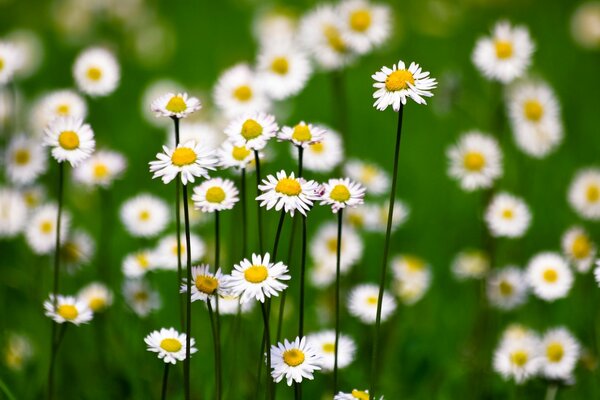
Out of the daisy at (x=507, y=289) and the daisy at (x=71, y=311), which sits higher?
the daisy at (x=507, y=289)

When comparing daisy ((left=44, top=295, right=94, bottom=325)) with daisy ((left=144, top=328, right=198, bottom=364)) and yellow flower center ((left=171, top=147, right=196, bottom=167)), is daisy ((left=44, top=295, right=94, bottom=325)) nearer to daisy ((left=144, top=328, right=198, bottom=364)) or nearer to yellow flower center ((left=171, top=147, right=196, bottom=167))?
daisy ((left=144, top=328, right=198, bottom=364))

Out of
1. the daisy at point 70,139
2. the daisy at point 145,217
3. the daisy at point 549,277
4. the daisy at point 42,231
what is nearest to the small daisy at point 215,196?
the daisy at point 70,139

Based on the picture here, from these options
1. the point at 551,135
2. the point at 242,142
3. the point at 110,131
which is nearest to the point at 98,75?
the point at 242,142

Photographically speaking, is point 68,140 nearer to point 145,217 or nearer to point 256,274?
point 256,274

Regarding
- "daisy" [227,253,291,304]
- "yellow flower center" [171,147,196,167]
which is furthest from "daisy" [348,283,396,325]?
"yellow flower center" [171,147,196,167]

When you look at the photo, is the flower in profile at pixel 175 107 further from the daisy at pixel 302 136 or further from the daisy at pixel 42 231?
the daisy at pixel 42 231
